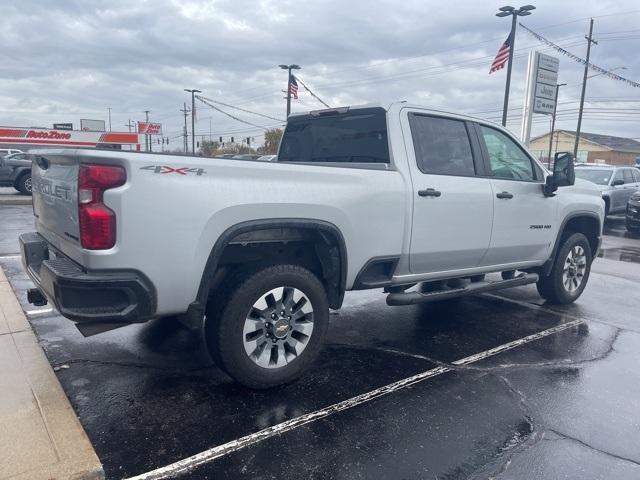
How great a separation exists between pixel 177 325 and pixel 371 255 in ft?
6.85

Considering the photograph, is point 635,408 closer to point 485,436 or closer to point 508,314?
point 485,436

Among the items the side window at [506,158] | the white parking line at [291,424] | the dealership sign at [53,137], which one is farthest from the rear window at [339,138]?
the dealership sign at [53,137]

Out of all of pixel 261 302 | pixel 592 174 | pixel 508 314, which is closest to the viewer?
pixel 261 302

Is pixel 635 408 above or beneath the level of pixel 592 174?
beneath

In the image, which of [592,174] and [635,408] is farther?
[592,174]

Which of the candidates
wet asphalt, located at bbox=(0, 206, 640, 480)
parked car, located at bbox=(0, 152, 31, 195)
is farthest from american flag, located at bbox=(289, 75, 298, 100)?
wet asphalt, located at bbox=(0, 206, 640, 480)

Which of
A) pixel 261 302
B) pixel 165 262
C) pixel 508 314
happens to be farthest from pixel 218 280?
pixel 508 314

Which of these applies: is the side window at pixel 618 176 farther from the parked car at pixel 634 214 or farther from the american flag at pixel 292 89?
the american flag at pixel 292 89

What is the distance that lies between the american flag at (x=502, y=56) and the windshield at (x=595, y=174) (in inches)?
236

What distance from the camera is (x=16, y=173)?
660 inches

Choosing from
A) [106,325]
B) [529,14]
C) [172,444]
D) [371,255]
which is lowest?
[172,444]

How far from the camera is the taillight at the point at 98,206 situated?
278cm

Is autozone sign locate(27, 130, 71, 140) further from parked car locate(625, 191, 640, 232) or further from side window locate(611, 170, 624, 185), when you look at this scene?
parked car locate(625, 191, 640, 232)

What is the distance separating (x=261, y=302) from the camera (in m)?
3.40
